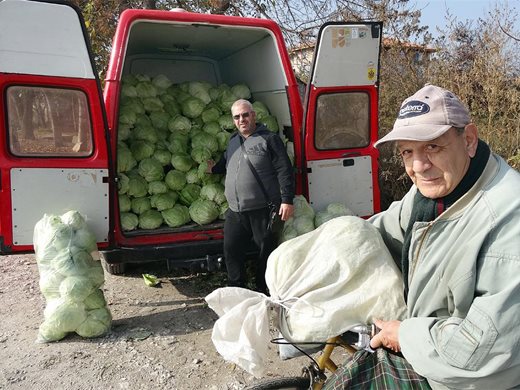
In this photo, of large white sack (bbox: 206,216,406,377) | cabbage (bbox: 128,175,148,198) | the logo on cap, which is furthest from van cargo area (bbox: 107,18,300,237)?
the logo on cap

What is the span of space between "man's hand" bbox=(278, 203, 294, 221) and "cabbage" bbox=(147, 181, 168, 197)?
1.48 m

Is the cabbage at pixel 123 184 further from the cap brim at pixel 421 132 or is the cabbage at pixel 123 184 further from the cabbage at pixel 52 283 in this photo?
the cap brim at pixel 421 132

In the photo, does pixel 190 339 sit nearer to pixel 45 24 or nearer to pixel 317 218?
pixel 317 218

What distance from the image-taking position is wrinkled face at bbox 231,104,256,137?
14.9 feet

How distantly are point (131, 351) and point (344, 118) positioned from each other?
3.03m

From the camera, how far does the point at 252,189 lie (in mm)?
4449

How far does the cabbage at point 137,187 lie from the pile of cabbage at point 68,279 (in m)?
0.92

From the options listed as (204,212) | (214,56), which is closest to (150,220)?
(204,212)

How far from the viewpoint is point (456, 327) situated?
150cm

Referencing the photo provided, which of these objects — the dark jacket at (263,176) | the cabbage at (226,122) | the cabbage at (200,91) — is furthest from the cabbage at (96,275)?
the cabbage at (200,91)

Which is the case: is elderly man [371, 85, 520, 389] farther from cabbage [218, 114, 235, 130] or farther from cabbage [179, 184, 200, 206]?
cabbage [218, 114, 235, 130]

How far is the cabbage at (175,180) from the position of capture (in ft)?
17.2

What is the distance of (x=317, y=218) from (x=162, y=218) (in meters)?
1.63

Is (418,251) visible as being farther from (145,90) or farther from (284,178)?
(145,90)
